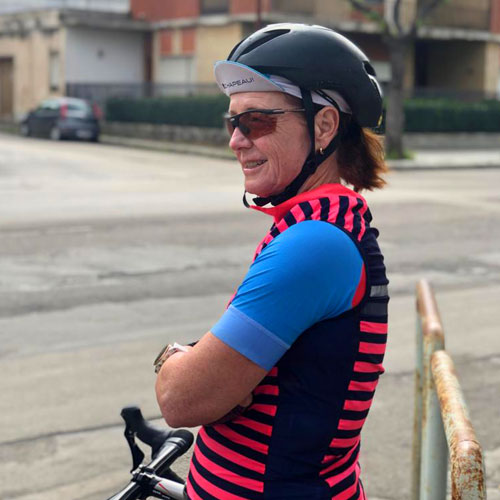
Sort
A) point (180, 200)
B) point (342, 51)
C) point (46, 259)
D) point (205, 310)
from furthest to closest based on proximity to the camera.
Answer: point (180, 200) → point (46, 259) → point (205, 310) → point (342, 51)

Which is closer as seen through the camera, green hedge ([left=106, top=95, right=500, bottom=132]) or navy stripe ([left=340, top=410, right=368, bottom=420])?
navy stripe ([left=340, top=410, right=368, bottom=420])

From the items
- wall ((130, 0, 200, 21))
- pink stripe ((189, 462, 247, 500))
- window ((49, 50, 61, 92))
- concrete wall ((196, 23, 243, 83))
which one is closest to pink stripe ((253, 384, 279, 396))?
pink stripe ((189, 462, 247, 500))

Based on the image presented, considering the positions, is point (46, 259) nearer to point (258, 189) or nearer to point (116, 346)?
point (116, 346)

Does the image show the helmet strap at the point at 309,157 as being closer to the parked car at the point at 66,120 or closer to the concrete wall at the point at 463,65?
the parked car at the point at 66,120

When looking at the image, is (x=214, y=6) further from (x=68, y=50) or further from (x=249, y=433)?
(x=249, y=433)

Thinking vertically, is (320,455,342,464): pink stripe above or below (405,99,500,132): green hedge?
below

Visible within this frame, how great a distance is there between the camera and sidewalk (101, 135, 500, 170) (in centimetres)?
2638

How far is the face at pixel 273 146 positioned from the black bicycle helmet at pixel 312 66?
2cm

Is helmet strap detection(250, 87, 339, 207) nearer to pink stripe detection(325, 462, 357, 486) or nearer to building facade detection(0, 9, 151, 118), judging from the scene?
pink stripe detection(325, 462, 357, 486)

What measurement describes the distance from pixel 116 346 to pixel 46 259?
3.69 m

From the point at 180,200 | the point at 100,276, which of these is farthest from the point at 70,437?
the point at 180,200

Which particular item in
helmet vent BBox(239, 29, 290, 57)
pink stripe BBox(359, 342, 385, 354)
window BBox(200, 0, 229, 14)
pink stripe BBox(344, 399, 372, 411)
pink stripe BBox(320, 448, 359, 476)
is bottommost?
pink stripe BBox(320, 448, 359, 476)

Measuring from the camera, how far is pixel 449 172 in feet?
81.5

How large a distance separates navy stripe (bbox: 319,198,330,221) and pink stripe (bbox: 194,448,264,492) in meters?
0.53
